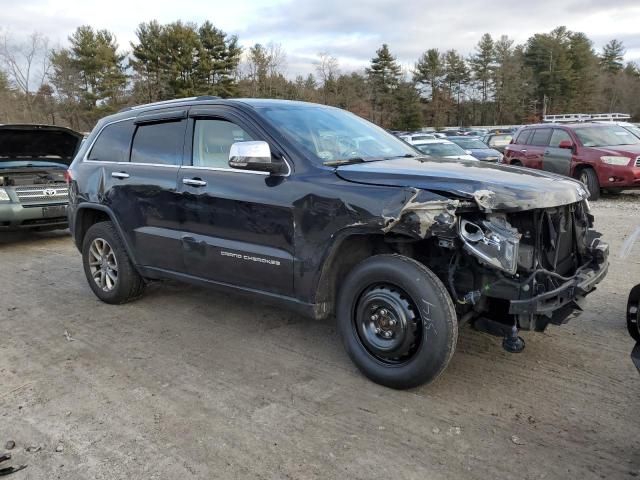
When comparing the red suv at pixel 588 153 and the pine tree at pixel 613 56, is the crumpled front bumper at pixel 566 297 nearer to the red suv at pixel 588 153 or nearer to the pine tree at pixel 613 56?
the red suv at pixel 588 153

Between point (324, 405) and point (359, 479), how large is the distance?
736 millimetres

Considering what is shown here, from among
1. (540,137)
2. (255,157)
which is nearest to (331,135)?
(255,157)

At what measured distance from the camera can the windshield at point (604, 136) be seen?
1259 centimetres

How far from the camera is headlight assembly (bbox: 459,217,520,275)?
3.06m

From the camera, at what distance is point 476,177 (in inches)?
131

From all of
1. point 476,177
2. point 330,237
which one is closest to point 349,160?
point 330,237

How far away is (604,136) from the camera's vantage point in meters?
12.8

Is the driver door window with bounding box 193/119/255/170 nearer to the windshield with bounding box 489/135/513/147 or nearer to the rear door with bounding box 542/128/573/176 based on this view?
the rear door with bounding box 542/128/573/176

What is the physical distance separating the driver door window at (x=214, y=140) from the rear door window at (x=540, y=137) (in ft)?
37.9

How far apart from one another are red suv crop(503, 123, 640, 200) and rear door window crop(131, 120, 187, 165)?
10521 millimetres

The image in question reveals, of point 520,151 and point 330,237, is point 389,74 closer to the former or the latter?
point 520,151

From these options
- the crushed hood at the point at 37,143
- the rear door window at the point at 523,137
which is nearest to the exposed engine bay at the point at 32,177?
the crushed hood at the point at 37,143

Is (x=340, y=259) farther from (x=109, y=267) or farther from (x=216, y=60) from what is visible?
(x=216, y=60)

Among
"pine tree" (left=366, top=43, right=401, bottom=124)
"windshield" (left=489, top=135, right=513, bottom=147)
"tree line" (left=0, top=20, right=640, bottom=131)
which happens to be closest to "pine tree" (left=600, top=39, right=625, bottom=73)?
"tree line" (left=0, top=20, right=640, bottom=131)
